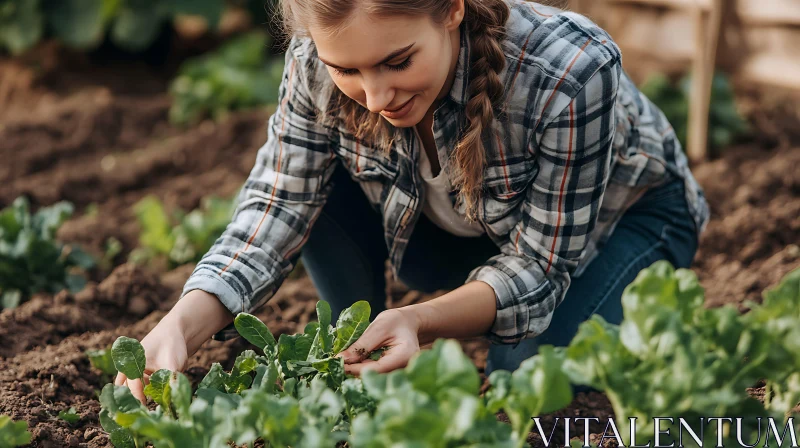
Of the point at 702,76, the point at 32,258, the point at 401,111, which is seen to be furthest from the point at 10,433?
the point at 702,76

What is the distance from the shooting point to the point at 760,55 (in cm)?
Answer: 371

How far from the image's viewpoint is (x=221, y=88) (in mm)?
4250

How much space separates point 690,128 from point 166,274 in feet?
6.72

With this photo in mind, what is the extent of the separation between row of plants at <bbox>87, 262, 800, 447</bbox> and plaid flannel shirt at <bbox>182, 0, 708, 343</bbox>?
473 millimetres

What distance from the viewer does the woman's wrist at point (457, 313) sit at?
164cm

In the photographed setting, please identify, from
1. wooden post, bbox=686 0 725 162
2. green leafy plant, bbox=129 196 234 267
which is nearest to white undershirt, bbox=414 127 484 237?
green leafy plant, bbox=129 196 234 267

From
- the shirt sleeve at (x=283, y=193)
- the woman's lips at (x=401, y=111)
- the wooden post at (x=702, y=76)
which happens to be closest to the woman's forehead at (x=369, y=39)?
the woman's lips at (x=401, y=111)

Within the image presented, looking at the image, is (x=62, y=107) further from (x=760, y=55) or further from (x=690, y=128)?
(x=760, y=55)

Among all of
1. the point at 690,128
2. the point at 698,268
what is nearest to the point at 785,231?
the point at 698,268

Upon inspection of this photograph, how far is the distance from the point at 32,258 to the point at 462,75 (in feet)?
4.80

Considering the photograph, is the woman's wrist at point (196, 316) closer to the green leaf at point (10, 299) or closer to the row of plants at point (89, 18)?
the green leaf at point (10, 299)

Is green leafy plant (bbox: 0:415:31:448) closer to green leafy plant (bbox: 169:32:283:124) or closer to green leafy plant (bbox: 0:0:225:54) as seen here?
green leafy plant (bbox: 169:32:283:124)

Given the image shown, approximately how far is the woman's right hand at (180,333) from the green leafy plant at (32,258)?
1.00 metres

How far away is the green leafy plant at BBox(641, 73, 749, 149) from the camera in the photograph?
139 inches
